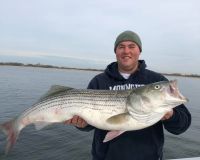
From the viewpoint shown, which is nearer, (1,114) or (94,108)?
(94,108)

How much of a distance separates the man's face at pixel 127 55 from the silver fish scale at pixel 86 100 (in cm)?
68

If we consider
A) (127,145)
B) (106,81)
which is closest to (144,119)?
(127,145)

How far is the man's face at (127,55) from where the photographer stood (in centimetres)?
583

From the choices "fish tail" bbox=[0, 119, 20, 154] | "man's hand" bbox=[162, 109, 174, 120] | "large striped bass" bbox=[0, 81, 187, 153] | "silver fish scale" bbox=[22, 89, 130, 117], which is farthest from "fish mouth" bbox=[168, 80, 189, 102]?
"fish tail" bbox=[0, 119, 20, 154]

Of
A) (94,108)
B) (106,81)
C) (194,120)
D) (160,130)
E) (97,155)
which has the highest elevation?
(106,81)

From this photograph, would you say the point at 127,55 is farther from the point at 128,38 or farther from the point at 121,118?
the point at 121,118

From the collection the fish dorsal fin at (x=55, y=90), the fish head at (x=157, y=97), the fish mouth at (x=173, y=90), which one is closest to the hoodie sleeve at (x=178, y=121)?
the fish head at (x=157, y=97)

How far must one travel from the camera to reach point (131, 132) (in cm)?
555

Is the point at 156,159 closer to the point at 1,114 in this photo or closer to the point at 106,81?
the point at 106,81

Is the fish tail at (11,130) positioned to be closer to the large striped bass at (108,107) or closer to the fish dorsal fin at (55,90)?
the large striped bass at (108,107)

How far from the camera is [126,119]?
514 centimetres

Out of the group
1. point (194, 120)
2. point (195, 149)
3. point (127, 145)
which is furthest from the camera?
point (194, 120)

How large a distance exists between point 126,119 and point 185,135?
13535mm

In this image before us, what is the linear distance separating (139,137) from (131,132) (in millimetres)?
167
